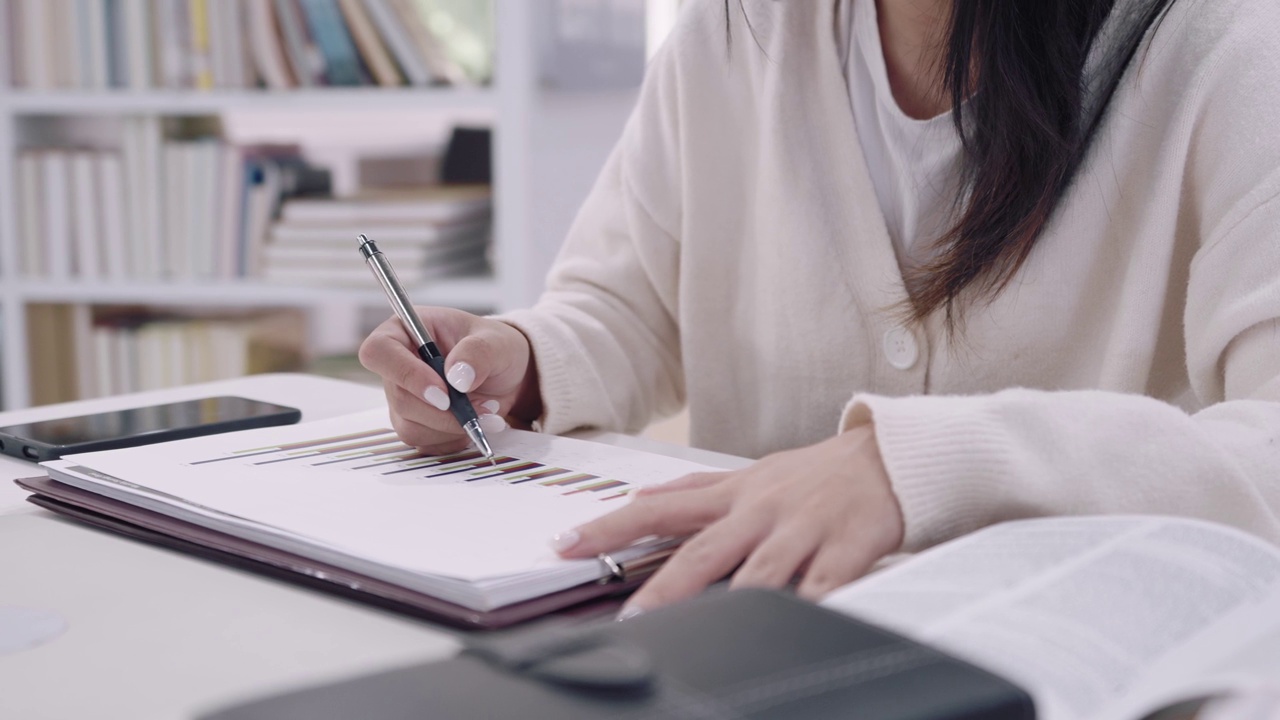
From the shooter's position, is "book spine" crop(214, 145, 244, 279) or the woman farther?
"book spine" crop(214, 145, 244, 279)

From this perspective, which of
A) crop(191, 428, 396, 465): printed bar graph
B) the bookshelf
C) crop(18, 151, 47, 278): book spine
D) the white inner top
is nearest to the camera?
crop(191, 428, 396, 465): printed bar graph

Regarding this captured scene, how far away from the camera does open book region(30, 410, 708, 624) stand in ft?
1.80

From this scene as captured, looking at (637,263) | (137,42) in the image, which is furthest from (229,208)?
(637,263)

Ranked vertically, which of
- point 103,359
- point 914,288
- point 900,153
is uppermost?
point 900,153

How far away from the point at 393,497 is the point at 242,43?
1.65 meters

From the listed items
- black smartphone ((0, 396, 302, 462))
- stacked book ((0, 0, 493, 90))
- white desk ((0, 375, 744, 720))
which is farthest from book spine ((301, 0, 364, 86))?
white desk ((0, 375, 744, 720))

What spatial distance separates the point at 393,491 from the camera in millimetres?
683

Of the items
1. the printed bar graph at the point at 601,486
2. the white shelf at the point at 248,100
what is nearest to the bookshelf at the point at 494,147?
the white shelf at the point at 248,100

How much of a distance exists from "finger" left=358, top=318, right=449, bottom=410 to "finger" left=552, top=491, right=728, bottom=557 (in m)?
0.22

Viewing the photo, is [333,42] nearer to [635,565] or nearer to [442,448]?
[442,448]

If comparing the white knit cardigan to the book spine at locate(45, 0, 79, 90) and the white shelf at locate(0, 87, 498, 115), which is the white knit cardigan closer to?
the white shelf at locate(0, 87, 498, 115)

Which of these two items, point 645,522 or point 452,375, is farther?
point 452,375

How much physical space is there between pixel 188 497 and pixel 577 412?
34 centimetres

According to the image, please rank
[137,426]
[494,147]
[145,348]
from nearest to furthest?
[137,426], [494,147], [145,348]
